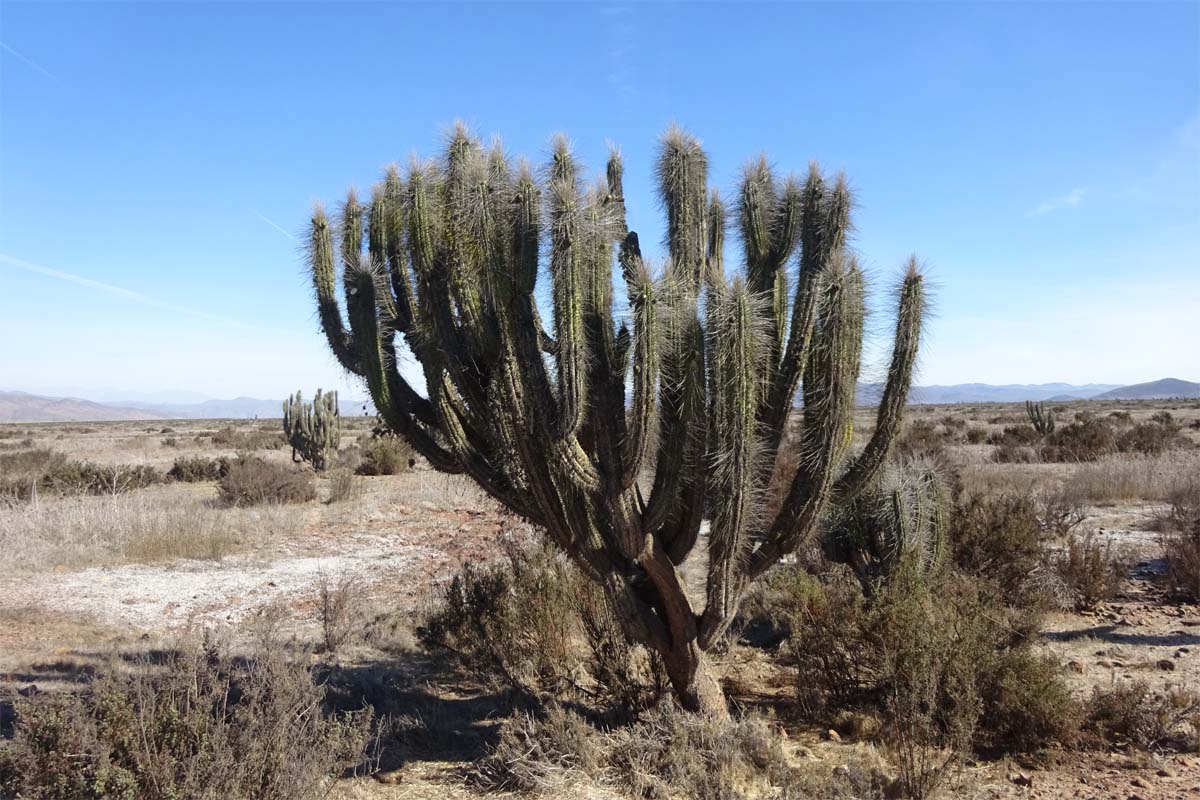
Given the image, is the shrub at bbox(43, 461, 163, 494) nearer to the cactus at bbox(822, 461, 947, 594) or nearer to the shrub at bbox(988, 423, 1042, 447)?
the cactus at bbox(822, 461, 947, 594)

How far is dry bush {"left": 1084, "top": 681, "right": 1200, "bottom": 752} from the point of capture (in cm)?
491

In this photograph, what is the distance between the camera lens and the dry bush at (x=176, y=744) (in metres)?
3.43

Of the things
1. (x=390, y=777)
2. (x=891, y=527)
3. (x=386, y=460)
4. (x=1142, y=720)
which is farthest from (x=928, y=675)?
(x=386, y=460)

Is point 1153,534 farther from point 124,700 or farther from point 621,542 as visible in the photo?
point 124,700

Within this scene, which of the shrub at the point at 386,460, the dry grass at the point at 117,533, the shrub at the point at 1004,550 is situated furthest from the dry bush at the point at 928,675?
the shrub at the point at 386,460

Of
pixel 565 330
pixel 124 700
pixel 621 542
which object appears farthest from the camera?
pixel 621 542

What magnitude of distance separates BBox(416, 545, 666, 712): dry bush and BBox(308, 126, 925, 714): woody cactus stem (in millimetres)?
818

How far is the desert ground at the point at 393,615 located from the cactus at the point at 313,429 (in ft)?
19.6

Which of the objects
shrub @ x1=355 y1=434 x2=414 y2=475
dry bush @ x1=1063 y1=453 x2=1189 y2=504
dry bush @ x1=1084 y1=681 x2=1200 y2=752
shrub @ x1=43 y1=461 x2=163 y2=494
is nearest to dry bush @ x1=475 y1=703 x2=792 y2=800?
dry bush @ x1=1084 y1=681 x2=1200 y2=752

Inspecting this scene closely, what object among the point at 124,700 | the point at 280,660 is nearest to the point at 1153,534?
A: the point at 280,660

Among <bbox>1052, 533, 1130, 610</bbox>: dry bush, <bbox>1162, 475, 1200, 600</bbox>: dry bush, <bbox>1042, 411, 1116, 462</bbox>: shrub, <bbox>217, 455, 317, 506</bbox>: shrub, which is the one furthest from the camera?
<bbox>1042, 411, 1116, 462</bbox>: shrub

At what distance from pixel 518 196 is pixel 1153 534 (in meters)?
11.4

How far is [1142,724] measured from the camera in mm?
4988

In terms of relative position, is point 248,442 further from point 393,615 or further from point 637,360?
point 637,360
